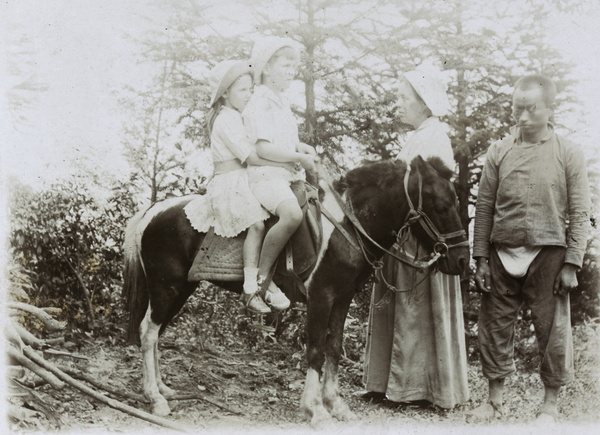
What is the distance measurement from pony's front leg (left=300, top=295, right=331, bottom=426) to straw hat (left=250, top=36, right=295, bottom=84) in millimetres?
1637

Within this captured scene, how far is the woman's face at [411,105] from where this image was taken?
4.68 meters

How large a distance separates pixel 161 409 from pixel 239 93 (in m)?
2.33

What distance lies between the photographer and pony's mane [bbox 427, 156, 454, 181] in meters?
4.30

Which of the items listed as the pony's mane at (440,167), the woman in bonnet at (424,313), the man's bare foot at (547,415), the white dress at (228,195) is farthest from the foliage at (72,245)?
the man's bare foot at (547,415)

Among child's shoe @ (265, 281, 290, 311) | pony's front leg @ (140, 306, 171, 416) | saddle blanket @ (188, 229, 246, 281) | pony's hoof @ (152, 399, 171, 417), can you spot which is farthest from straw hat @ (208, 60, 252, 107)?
pony's hoof @ (152, 399, 171, 417)

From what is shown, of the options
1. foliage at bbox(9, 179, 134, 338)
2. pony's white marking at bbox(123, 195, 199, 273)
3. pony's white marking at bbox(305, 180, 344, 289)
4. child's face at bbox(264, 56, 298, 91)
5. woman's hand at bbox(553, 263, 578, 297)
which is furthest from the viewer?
foliage at bbox(9, 179, 134, 338)

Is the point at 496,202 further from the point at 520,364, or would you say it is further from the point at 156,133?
the point at 156,133

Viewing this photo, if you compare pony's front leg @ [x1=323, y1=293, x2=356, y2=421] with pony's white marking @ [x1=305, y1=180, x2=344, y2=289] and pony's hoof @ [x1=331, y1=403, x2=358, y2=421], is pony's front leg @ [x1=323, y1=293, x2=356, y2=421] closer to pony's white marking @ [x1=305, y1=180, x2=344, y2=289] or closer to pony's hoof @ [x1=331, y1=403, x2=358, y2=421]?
pony's hoof @ [x1=331, y1=403, x2=358, y2=421]

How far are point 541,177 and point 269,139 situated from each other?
1850 mm

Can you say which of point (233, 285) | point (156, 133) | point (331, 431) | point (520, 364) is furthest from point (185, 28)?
point (520, 364)

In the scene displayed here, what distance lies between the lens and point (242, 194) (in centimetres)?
444

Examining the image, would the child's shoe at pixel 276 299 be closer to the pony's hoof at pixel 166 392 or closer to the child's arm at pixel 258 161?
the child's arm at pixel 258 161

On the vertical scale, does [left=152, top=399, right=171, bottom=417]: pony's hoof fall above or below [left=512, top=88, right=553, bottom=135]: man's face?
below

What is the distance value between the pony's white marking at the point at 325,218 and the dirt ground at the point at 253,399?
1.10 metres
